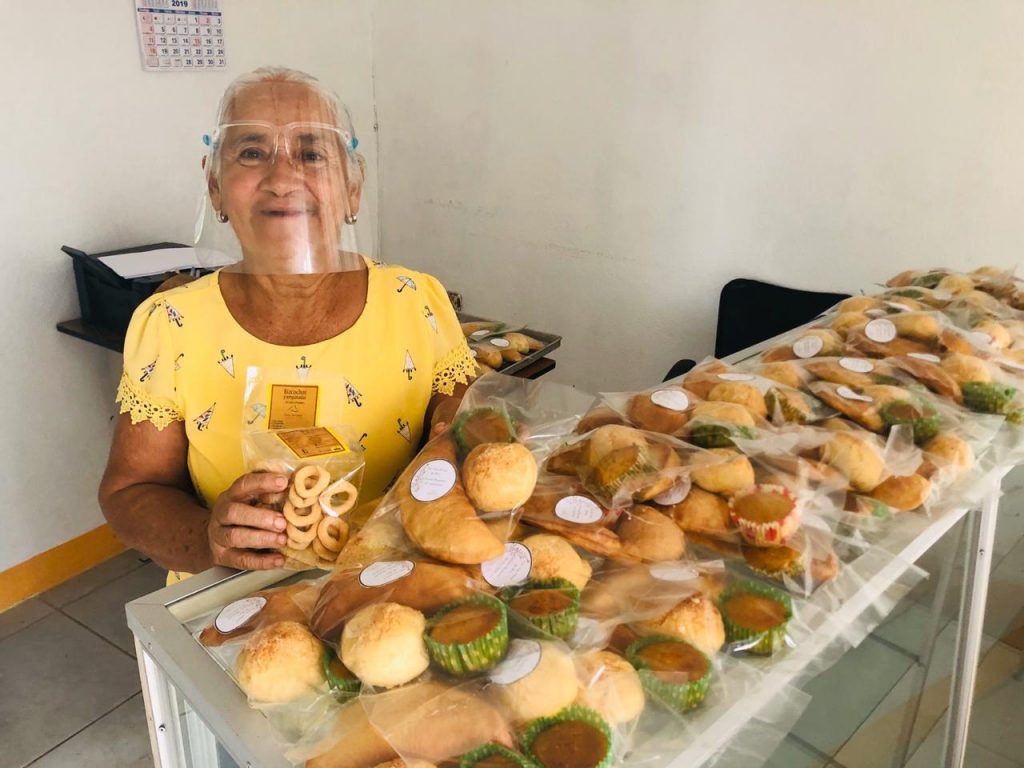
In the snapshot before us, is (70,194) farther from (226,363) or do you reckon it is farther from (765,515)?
(765,515)

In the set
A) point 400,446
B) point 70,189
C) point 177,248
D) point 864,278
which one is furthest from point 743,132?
point 70,189

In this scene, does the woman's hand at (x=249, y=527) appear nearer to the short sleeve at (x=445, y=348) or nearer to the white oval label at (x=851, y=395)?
the short sleeve at (x=445, y=348)

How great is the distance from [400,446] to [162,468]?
0.38 meters

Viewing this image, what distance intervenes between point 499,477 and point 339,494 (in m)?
0.20

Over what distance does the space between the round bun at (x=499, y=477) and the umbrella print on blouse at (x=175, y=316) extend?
0.68 m

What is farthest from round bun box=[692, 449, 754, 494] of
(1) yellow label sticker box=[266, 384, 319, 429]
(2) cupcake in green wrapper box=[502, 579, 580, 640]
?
(1) yellow label sticker box=[266, 384, 319, 429]

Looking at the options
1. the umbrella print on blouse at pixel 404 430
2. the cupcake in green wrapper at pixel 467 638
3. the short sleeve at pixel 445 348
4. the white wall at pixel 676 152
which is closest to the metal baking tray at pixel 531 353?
the white wall at pixel 676 152

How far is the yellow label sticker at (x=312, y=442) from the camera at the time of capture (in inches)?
34.7

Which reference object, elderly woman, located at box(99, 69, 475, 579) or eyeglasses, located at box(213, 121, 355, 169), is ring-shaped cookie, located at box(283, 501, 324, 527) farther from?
eyeglasses, located at box(213, 121, 355, 169)

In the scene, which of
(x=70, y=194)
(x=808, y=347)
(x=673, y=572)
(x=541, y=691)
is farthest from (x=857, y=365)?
(x=70, y=194)

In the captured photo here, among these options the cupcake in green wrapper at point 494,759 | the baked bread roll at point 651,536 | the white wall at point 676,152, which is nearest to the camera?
the cupcake in green wrapper at point 494,759

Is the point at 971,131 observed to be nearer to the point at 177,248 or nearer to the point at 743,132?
the point at 743,132

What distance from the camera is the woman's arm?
815 millimetres

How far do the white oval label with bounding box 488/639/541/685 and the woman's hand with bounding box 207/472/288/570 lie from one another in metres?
0.32
